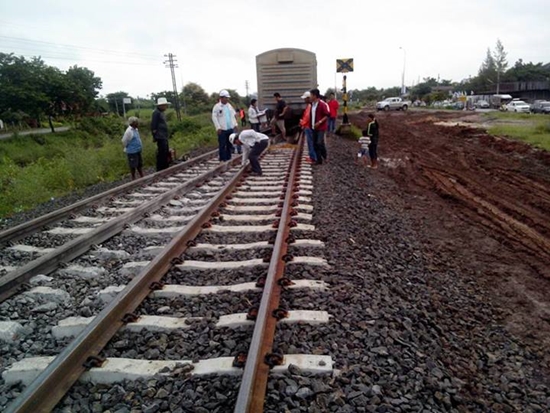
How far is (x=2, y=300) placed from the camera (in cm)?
346

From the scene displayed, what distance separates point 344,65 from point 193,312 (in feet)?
45.2

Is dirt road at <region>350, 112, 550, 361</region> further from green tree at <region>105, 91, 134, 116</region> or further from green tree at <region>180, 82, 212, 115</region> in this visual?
green tree at <region>105, 91, 134, 116</region>

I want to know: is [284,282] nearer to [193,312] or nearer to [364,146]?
[193,312]

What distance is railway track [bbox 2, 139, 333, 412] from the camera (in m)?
2.38

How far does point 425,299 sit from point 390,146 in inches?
559

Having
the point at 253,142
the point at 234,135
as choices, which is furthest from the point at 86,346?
the point at 234,135

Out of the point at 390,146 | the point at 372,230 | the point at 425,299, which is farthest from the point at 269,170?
the point at 390,146

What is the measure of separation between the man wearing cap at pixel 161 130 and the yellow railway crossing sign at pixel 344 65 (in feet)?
26.9

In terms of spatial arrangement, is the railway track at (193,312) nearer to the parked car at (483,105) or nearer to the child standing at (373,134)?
the child standing at (373,134)

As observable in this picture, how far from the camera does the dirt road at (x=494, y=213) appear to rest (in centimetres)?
434

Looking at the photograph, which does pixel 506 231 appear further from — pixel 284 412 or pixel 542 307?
pixel 284 412

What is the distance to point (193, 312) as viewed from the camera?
3148 millimetres

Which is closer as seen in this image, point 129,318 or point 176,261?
point 129,318

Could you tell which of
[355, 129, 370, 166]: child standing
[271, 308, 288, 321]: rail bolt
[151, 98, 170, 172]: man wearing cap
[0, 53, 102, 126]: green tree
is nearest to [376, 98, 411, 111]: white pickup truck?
[0, 53, 102, 126]: green tree
